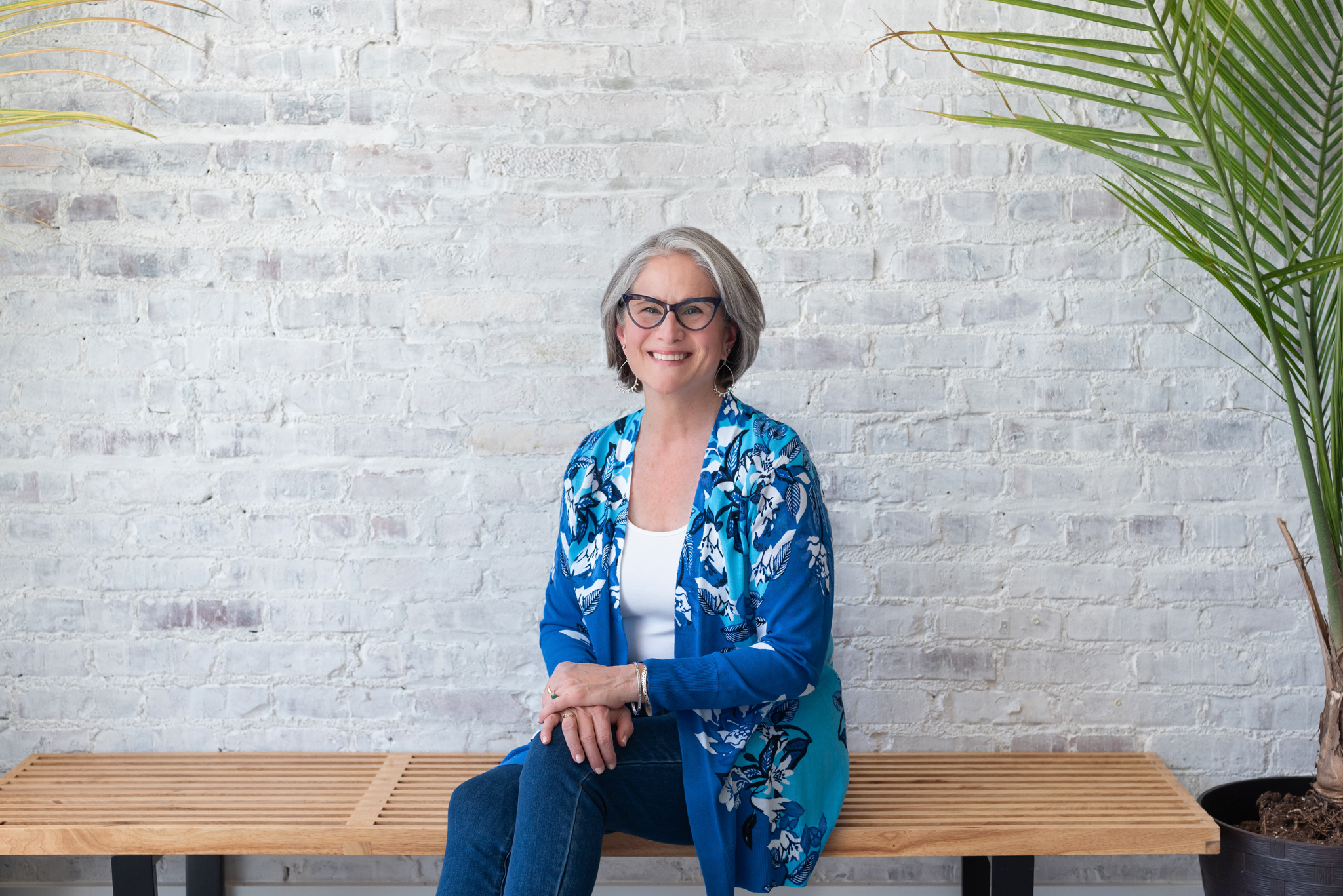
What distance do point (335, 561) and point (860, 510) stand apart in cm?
112

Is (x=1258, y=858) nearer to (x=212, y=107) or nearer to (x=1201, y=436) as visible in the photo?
(x=1201, y=436)

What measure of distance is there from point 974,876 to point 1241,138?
1.52 metres

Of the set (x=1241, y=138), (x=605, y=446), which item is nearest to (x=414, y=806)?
(x=605, y=446)

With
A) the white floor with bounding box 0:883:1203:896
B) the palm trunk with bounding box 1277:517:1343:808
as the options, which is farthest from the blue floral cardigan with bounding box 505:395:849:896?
the palm trunk with bounding box 1277:517:1343:808

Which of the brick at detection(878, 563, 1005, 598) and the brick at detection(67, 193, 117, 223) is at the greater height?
the brick at detection(67, 193, 117, 223)

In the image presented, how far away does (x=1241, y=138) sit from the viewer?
1845 millimetres

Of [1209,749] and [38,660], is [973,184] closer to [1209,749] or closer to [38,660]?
[1209,749]

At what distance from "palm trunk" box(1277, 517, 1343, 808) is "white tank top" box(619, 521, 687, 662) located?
3.73ft

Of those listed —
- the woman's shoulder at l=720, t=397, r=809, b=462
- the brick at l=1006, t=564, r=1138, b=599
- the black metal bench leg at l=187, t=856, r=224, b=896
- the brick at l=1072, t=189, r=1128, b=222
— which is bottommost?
the black metal bench leg at l=187, t=856, r=224, b=896

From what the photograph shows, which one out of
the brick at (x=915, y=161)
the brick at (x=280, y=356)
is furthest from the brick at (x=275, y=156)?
the brick at (x=915, y=161)

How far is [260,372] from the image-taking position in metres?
2.18

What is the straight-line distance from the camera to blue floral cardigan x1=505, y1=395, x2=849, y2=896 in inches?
63.0

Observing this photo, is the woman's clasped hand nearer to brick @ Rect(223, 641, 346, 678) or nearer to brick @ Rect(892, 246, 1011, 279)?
brick @ Rect(223, 641, 346, 678)

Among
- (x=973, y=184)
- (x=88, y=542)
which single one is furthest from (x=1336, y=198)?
(x=88, y=542)
